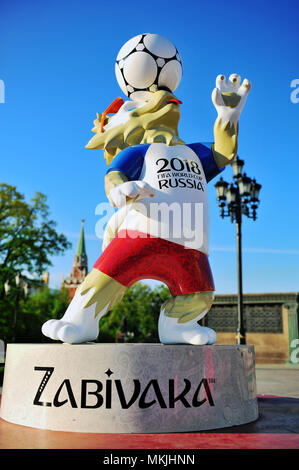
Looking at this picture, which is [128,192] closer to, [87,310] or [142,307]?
[87,310]

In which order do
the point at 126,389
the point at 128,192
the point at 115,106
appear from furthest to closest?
the point at 115,106 → the point at 128,192 → the point at 126,389

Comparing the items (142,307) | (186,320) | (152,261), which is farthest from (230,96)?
(142,307)

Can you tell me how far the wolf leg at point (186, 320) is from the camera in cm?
343

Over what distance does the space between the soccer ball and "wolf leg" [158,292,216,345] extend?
2203 millimetres

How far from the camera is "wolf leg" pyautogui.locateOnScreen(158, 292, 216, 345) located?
343 centimetres

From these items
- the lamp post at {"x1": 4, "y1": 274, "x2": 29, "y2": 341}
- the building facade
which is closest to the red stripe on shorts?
the lamp post at {"x1": 4, "y1": 274, "x2": 29, "y2": 341}

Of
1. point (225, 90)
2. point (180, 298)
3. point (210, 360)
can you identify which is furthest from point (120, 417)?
point (225, 90)

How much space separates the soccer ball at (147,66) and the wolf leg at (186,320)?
2.20 metres

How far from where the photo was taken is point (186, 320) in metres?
3.52

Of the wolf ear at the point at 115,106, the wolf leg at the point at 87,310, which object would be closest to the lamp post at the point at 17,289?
the wolf ear at the point at 115,106

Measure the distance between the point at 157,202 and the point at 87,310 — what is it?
3.66 ft

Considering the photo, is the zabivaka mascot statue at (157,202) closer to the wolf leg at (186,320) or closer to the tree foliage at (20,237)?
the wolf leg at (186,320)

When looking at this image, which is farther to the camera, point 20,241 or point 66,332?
point 20,241

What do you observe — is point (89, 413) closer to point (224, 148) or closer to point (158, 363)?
point (158, 363)
